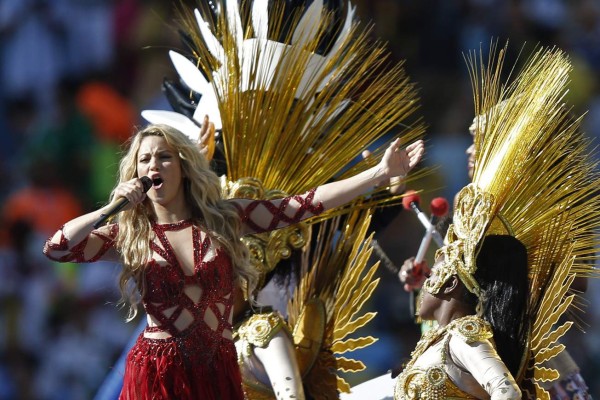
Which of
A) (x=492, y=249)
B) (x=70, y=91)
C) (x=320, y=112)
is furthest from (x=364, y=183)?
(x=70, y=91)

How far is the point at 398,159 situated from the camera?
3828mm

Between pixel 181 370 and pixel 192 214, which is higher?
pixel 192 214

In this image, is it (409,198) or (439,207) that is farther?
(409,198)

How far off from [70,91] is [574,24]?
9.55 ft

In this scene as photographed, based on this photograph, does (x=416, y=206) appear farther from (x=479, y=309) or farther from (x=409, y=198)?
(x=479, y=309)

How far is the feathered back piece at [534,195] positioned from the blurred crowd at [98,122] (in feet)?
9.49

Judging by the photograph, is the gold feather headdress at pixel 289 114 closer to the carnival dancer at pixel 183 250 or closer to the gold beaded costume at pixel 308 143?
the gold beaded costume at pixel 308 143

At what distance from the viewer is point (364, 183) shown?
12.5ft

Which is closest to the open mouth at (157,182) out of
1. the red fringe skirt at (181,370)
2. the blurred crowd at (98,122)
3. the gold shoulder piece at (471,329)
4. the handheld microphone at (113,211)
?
the handheld microphone at (113,211)

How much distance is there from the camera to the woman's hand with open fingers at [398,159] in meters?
3.81

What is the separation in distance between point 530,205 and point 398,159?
16.3 inches

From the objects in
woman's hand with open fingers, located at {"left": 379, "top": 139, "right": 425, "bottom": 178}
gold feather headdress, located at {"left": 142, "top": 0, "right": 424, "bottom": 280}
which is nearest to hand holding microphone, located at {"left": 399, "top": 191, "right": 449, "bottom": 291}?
gold feather headdress, located at {"left": 142, "top": 0, "right": 424, "bottom": 280}

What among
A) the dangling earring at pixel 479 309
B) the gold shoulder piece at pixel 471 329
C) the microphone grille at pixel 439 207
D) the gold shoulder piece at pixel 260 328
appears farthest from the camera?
the microphone grille at pixel 439 207

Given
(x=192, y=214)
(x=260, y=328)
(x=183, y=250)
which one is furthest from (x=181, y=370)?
(x=260, y=328)
